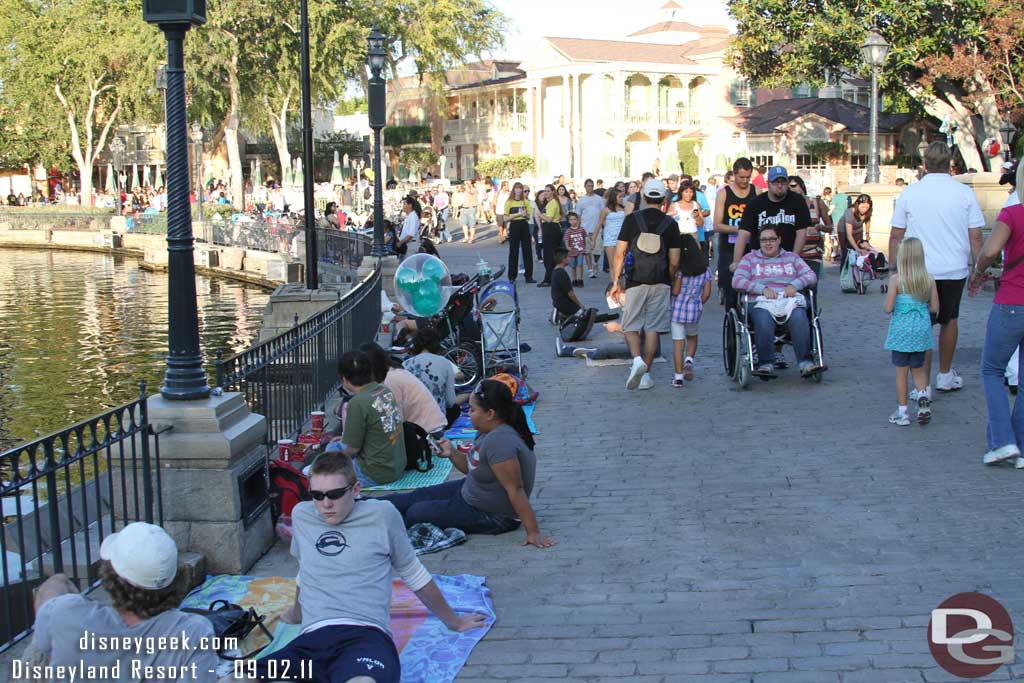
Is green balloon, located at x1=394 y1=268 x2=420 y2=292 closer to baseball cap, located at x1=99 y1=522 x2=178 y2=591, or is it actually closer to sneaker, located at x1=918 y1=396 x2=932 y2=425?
sneaker, located at x1=918 y1=396 x2=932 y2=425

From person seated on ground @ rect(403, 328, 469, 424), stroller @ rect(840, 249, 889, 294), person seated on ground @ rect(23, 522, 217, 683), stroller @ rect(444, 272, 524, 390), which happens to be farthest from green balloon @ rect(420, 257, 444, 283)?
stroller @ rect(840, 249, 889, 294)

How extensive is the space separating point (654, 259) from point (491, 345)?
6.46 ft

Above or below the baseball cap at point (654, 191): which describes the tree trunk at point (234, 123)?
above

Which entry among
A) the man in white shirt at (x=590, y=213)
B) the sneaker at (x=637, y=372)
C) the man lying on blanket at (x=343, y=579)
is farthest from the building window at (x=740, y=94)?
the man lying on blanket at (x=343, y=579)

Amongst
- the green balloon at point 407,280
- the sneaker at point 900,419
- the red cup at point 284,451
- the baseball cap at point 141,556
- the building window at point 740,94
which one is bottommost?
the sneaker at point 900,419

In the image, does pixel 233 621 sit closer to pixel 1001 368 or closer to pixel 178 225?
pixel 178 225

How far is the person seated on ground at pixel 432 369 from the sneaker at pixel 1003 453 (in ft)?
13.8

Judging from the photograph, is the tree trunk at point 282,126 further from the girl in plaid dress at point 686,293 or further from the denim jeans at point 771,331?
the denim jeans at point 771,331

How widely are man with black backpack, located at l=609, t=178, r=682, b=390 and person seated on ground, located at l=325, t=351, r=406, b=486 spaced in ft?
11.4

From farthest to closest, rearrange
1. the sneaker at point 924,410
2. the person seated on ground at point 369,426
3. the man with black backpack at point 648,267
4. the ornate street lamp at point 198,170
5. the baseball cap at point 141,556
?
the ornate street lamp at point 198,170 < the man with black backpack at point 648,267 < the sneaker at point 924,410 < the person seated on ground at point 369,426 < the baseball cap at point 141,556

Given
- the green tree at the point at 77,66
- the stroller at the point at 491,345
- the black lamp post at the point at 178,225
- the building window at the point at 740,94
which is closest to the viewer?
the black lamp post at the point at 178,225

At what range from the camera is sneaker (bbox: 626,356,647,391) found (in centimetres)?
1095

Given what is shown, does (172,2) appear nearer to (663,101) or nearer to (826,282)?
(826,282)

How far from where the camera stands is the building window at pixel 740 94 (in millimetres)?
66188
